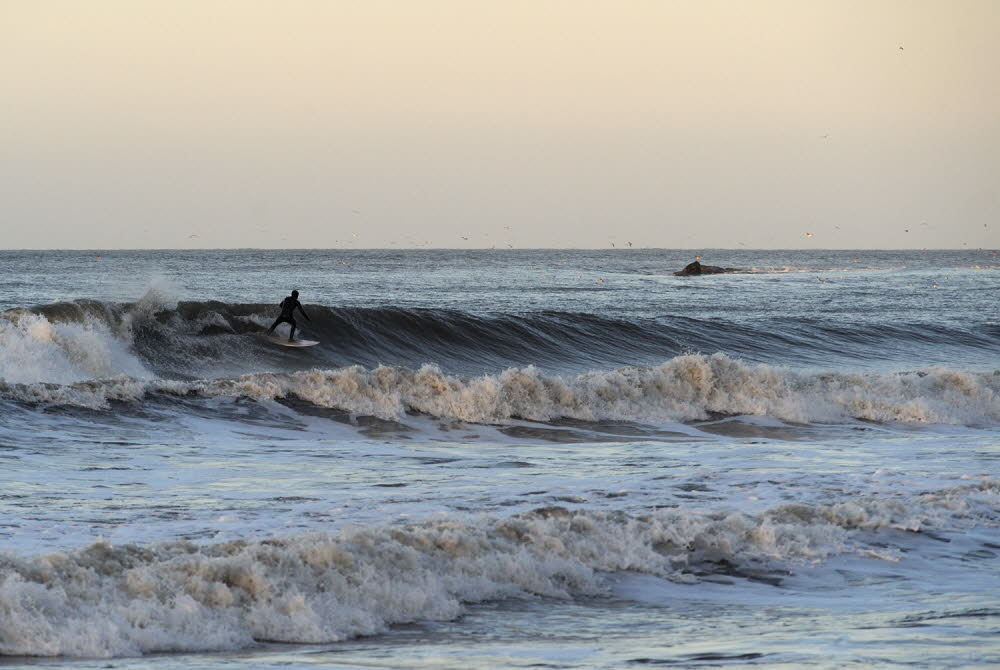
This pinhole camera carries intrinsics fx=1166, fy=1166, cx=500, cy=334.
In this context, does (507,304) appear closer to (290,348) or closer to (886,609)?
(290,348)

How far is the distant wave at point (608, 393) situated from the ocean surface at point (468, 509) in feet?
0.20

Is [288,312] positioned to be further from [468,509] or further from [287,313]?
[468,509]

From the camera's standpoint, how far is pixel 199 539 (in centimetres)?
856

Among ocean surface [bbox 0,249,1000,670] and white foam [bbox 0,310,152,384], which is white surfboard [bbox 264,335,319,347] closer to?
ocean surface [bbox 0,249,1000,670]

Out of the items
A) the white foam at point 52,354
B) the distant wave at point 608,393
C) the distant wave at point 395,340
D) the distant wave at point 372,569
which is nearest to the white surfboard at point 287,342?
the distant wave at point 395,340

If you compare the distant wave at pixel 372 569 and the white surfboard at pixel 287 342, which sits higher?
the white surfboard at pixel 287 342

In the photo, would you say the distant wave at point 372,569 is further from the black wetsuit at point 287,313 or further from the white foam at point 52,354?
the black wetsuit at point 287,313

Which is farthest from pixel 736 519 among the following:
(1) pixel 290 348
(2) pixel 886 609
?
(1) pixel 290 348

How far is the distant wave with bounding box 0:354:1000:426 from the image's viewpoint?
17531mm

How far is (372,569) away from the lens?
7789 mm

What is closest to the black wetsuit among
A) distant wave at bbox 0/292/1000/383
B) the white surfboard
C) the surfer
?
the surfer

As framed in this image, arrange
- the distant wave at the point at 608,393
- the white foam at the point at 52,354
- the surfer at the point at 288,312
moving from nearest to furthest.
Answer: the distant wave at the point at 608,393 → the white foam at the point at 52,354 → the surfer at the point at 288,312

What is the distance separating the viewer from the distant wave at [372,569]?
671cm

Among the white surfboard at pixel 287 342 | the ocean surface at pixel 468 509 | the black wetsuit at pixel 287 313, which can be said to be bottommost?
the ocean surface at pixel 468 509
